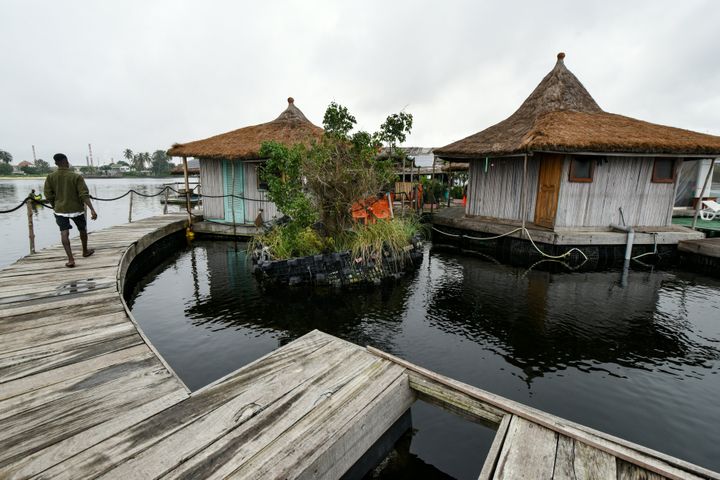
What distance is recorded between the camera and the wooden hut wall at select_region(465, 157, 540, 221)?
12.2m

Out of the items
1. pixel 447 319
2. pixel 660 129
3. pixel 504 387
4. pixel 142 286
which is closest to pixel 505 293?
pixel 447 319

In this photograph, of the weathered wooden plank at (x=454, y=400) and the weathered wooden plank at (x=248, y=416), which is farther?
the weathered wooden plank at (x=454, y=400)

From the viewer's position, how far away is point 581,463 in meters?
2.33

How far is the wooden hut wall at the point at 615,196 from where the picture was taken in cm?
1123

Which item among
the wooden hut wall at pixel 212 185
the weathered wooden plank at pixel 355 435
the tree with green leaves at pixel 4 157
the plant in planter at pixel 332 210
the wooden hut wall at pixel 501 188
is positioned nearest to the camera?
the weathered wooden plank at pixel 355 435

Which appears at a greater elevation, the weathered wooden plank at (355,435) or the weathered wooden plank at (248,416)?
the weathered wooden plank at (248,416)

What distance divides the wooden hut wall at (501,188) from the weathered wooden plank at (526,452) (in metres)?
11.0

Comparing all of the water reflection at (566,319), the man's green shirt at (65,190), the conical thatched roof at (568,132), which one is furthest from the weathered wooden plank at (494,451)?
the conical thatched roof at (568,132)

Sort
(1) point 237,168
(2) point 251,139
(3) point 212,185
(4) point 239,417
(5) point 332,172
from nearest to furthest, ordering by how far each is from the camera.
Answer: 1. (4) point 239,417
2. (5) point 332,172
3. (1) point 237,168
4. (2) point 251,139
5. (3) point 212,185

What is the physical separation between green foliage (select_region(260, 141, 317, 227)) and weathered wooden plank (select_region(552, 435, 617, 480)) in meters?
6.74

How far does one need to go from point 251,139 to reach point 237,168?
4.14ft

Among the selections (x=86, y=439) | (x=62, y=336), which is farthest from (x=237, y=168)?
(x=86, y=439)

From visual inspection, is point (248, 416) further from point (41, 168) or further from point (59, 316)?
point (41, 168)

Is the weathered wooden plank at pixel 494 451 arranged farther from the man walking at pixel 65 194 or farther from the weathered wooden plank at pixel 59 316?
the man walking at pixel 65 194
